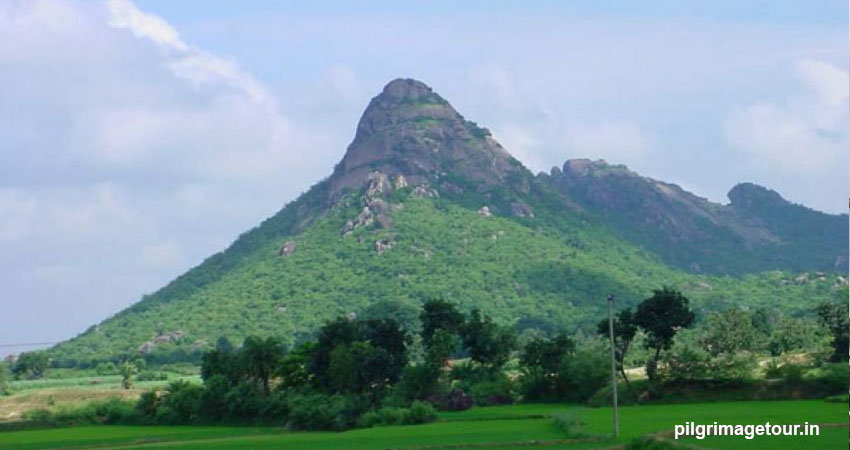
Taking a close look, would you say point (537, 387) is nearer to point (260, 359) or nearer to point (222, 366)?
point (260, 359)

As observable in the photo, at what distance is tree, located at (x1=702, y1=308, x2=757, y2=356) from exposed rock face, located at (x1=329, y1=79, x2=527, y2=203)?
75.2m

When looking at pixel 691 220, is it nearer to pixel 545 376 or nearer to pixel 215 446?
pixel 545 376

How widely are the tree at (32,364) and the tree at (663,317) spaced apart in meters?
71.6

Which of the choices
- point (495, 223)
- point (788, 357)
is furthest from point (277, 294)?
point (788, 357)

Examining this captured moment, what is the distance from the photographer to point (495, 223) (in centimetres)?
14888

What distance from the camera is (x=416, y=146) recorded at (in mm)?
153000

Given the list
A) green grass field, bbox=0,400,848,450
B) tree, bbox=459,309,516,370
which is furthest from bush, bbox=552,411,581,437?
tree, bbox=459,309,516,370

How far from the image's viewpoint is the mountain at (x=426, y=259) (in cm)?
12900

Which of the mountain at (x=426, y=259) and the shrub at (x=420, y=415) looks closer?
the shrub at (x=420, y=415)

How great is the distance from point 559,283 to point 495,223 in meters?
17.6

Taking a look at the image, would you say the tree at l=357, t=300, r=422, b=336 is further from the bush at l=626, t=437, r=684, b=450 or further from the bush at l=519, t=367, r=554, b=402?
the bush at l=626, t=437, r=684, b=450

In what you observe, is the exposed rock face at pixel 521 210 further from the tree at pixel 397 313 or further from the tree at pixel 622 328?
the tree at pixel 622 328

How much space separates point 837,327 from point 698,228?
122723mm

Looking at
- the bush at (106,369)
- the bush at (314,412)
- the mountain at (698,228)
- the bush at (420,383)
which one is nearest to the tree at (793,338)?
the bush at (420,383)
